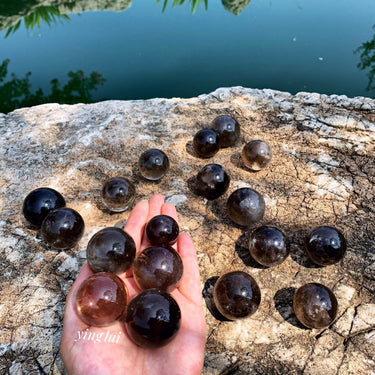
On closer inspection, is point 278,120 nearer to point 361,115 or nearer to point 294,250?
point 361,115

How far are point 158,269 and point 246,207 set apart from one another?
0.98 m

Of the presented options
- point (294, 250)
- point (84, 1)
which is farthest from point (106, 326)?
point (84, 1)

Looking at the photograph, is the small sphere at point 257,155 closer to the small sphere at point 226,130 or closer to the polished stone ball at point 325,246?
the small sphere at point 226,130

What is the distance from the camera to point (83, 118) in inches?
170

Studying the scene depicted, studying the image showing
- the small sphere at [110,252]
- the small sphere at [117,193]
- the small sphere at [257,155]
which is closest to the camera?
the small sphere at [110,252]

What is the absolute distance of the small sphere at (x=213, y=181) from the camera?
3.19m

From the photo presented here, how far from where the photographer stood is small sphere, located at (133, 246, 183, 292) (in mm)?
2369

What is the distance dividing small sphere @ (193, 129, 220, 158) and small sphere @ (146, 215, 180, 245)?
3.80ft

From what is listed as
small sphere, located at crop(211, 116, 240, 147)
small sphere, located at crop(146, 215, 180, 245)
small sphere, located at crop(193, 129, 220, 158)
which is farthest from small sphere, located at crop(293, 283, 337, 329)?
small sphere, located at crop(211, 116, 240, 147)

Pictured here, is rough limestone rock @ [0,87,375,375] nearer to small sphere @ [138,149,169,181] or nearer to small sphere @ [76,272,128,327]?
small sphere @ [138,149,169,181]

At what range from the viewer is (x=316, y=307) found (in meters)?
2.32

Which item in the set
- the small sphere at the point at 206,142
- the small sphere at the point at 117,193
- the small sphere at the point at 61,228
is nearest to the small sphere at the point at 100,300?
the small sphere at the point at 61,228

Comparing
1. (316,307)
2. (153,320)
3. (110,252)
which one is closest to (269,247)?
(316,307)

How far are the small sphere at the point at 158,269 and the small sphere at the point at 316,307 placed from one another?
34.2 inches
